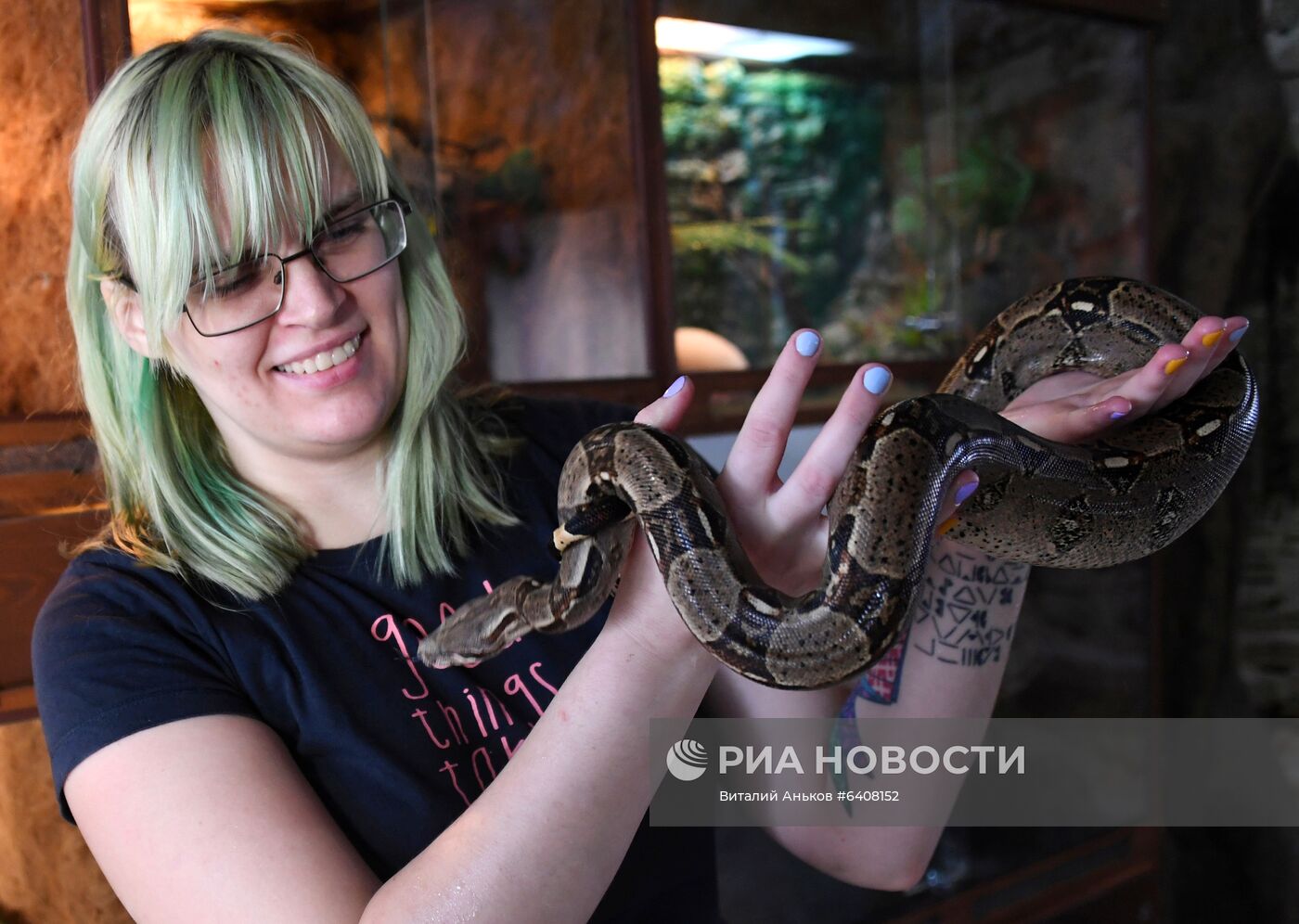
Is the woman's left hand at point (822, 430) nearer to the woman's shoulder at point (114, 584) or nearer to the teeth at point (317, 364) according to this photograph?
the teeth at point (317, 364)

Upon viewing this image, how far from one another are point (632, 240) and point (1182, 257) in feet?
7.32

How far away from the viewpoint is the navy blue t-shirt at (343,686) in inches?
43.6

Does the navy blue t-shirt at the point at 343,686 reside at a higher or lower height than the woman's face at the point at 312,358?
lower

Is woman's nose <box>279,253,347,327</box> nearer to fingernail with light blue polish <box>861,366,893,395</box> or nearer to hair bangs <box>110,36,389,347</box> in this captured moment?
hair bangs <box>110,36,389,347</box>

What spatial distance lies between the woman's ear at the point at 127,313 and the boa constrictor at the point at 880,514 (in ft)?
1.77

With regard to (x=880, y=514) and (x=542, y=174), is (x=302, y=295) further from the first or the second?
(x=542, y=174)

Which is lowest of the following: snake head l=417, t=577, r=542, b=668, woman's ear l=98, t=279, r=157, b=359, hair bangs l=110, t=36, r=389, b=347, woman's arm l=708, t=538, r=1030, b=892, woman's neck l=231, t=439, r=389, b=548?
woman's arm l=708, t=538, r=1030, b=892

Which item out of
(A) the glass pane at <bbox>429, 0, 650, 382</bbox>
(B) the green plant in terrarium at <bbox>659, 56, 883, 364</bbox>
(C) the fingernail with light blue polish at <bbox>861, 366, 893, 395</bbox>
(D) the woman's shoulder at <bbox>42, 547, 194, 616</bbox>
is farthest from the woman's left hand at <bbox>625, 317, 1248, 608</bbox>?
(B) the green plant in terrarium at <bbox>659, 56, 883, 364</bbox>

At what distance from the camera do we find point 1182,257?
354 cm

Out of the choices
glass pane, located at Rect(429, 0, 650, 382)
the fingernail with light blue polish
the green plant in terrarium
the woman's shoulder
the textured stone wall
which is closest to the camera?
the fingernail with light blue polish

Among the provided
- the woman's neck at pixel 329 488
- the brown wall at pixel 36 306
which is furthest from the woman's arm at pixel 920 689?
the brown wall at pixel 36 306

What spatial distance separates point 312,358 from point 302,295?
0.08 meters

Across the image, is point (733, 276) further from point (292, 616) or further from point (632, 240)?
point (292, 616)

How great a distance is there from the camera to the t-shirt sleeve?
3.52ft
